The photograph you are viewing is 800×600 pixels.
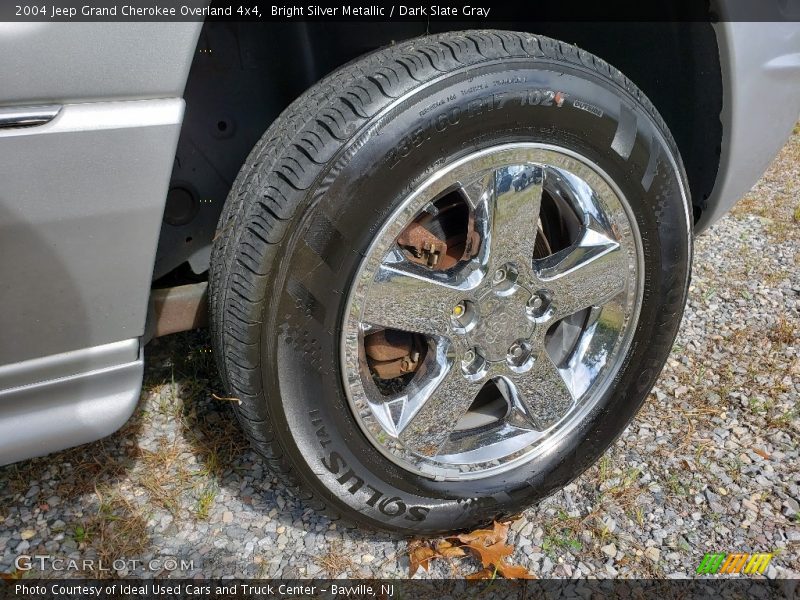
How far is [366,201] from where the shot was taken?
1.42 metres

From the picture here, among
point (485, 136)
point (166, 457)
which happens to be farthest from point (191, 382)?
point (485, 136)

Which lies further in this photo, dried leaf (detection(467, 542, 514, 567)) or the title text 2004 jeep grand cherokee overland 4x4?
dried leaf (detection(467, 542, 514, 567))

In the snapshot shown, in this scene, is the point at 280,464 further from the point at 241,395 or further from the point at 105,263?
the point at 105,263

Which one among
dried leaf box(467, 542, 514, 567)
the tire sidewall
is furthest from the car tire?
dried leaf box(467, 542, 514, 567)

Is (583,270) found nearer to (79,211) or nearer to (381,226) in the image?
(381,226)

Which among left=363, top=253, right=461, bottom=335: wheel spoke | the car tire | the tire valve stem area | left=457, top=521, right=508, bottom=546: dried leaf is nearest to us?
the car tire

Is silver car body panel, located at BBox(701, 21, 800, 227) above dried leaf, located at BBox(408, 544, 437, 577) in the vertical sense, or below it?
above

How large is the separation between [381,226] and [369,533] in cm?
85

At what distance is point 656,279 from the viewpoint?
1854 millimetres

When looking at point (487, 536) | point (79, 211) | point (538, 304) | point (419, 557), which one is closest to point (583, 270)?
point (538, 304)

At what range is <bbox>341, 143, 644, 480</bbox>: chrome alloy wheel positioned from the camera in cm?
155

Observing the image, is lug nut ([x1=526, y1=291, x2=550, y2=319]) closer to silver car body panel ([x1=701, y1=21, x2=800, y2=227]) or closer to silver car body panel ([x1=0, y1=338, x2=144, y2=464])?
silver car body panel ([x1=701, y1=21, x2=800, y2=227])

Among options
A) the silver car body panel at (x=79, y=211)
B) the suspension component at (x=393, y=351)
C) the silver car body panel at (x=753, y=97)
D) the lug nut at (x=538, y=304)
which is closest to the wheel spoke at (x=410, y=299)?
the suspension component at (x=393, y=351)

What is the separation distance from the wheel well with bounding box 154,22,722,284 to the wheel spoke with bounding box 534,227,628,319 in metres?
0.51
